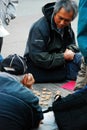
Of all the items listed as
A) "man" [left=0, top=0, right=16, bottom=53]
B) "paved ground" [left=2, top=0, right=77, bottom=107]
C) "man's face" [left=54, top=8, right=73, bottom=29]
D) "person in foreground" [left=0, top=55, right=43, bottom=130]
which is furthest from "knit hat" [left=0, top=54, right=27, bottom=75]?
"man" [left=0, top=0, right=16, bottom=53]

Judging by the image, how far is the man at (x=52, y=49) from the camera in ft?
11.8

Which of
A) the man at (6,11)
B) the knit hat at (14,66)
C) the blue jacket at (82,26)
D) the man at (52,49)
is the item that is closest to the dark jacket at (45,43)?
the man at (52,49)

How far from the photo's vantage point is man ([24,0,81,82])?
3605 millimetres

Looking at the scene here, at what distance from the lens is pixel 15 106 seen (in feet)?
6.56

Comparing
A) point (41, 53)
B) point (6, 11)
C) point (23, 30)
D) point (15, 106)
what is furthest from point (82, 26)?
point (23, 30)

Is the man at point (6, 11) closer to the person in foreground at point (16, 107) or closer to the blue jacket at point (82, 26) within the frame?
the blue jacket at point (82, 26)

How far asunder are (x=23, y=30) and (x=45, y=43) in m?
2.71

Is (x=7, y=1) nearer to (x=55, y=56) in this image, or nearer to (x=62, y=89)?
(x=55, y=56)

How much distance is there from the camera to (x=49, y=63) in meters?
3.68

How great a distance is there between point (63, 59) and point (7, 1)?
1182 millimetres

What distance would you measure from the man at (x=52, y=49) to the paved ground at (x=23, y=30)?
14 cm

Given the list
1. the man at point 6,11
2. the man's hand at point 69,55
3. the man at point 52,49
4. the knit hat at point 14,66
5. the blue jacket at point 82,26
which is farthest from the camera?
the man at point 6,11

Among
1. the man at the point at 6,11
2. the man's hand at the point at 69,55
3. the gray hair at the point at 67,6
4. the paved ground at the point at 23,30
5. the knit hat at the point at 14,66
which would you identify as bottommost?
the paved ground at the point at 23,30

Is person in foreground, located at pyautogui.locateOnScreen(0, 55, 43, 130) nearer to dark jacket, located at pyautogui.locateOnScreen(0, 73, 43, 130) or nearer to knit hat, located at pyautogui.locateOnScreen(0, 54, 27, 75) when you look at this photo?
dark jacket, located at pyautogui.locateOnScreen(0, 73, 43, 130)
